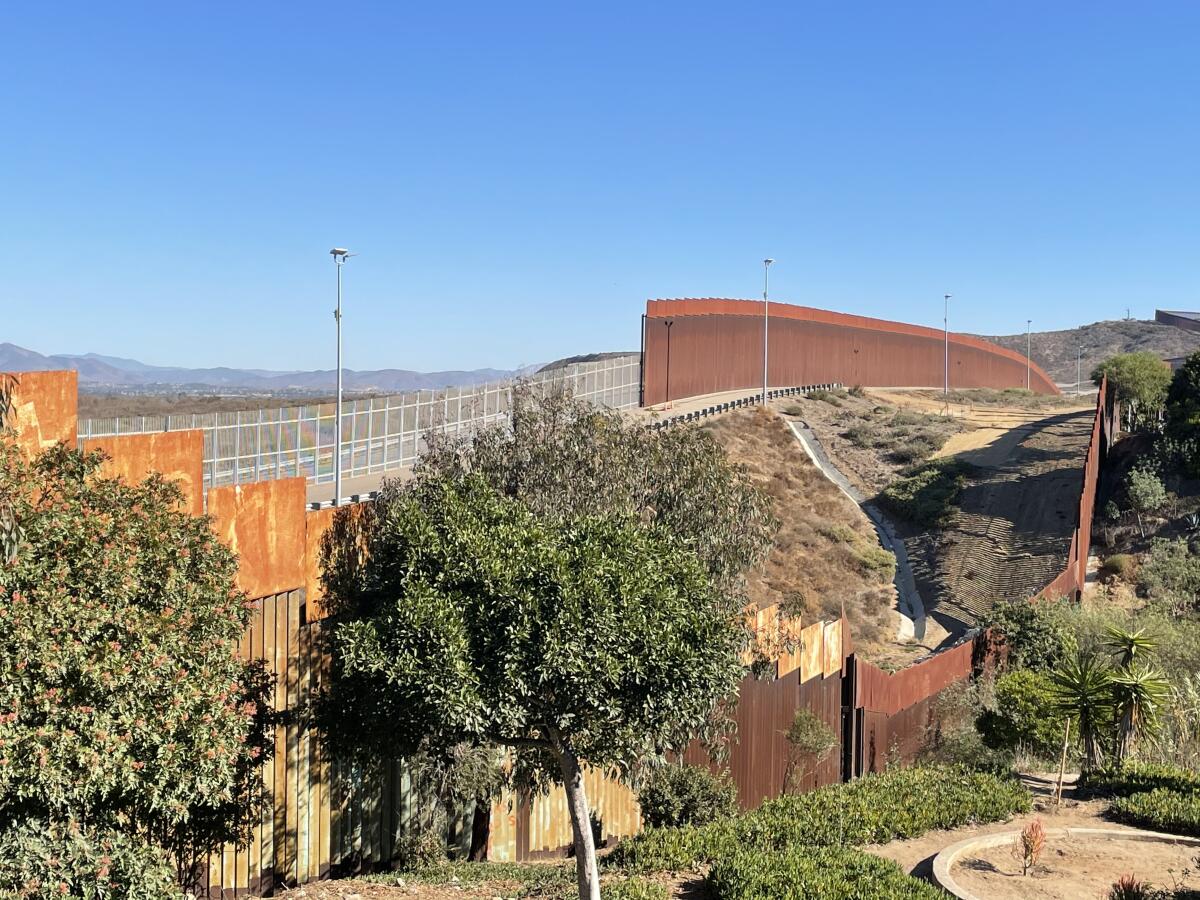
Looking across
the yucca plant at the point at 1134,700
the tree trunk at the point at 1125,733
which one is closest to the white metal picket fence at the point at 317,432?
the yucca plant at the point at 1134,700

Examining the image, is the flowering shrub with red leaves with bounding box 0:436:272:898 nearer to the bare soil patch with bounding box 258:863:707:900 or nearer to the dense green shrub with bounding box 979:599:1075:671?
the bare soil patch with bounding box 258:863:707:900

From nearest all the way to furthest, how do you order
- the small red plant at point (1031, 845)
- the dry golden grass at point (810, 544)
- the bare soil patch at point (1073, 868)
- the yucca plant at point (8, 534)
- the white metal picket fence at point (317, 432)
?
1. the yucca plant at point (8, 534)
2. the bare soil patch at point (1073, 868)
3. the small red plant at point (1031, 845)
4. the white metal picket fence at point (317, 432)
5. the dry golden grass at point (810, 544)

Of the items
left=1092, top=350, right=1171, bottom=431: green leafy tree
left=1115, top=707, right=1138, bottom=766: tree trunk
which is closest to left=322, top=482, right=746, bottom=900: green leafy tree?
left=1115, top=707, right=1138, bottom=766: tree trunk

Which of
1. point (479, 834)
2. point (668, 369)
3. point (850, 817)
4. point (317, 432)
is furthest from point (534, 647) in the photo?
point (668, 369)

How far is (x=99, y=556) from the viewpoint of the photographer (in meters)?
7.05

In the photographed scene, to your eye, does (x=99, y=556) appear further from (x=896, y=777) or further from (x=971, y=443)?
(x=971, y=443)

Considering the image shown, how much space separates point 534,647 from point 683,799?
21.7 feet

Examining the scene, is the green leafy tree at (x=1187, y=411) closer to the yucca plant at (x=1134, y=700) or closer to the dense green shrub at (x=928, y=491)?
the dense green shrub at (x=928, y=491)

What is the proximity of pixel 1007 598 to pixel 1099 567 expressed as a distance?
4.02 m

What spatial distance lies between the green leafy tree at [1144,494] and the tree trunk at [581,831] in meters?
31.4

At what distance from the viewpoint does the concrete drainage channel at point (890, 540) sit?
3167cm

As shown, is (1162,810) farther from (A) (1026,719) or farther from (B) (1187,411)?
(B) (1187,411)

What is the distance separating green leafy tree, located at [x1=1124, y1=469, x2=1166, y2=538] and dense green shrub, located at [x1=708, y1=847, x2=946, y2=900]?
1146 inches

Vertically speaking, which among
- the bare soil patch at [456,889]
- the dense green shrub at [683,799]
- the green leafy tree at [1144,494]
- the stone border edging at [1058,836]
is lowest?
the dense green shrub at [683,799]
